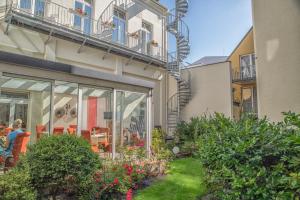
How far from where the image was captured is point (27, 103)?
8297 mm

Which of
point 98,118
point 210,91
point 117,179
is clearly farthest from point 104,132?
point 210,91

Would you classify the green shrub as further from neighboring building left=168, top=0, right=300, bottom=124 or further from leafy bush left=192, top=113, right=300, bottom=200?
neighboring building left=168, top=0, right=300, bottom=124

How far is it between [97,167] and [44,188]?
1.06 m

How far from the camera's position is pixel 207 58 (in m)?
27.6

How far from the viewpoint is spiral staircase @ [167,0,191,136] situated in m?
14.3

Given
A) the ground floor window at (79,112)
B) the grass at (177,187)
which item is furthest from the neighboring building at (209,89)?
the grass at (177,187)

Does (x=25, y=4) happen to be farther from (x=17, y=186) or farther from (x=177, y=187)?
(x=177, y=187)

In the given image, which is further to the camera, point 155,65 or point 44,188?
point 155,65

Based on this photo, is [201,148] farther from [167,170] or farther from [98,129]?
[98,129]

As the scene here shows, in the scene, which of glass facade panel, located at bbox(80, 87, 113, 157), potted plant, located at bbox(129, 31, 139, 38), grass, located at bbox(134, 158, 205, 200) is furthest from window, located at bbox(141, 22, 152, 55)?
grass, located at bbox(134, 158, 205, 200)

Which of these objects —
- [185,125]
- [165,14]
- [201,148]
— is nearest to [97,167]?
[201,148]

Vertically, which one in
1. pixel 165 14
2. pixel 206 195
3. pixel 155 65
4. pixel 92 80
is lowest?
pixel 206 195

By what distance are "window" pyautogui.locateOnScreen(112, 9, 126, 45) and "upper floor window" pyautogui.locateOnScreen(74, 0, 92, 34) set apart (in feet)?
4.52

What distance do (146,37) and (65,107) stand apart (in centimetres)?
929
